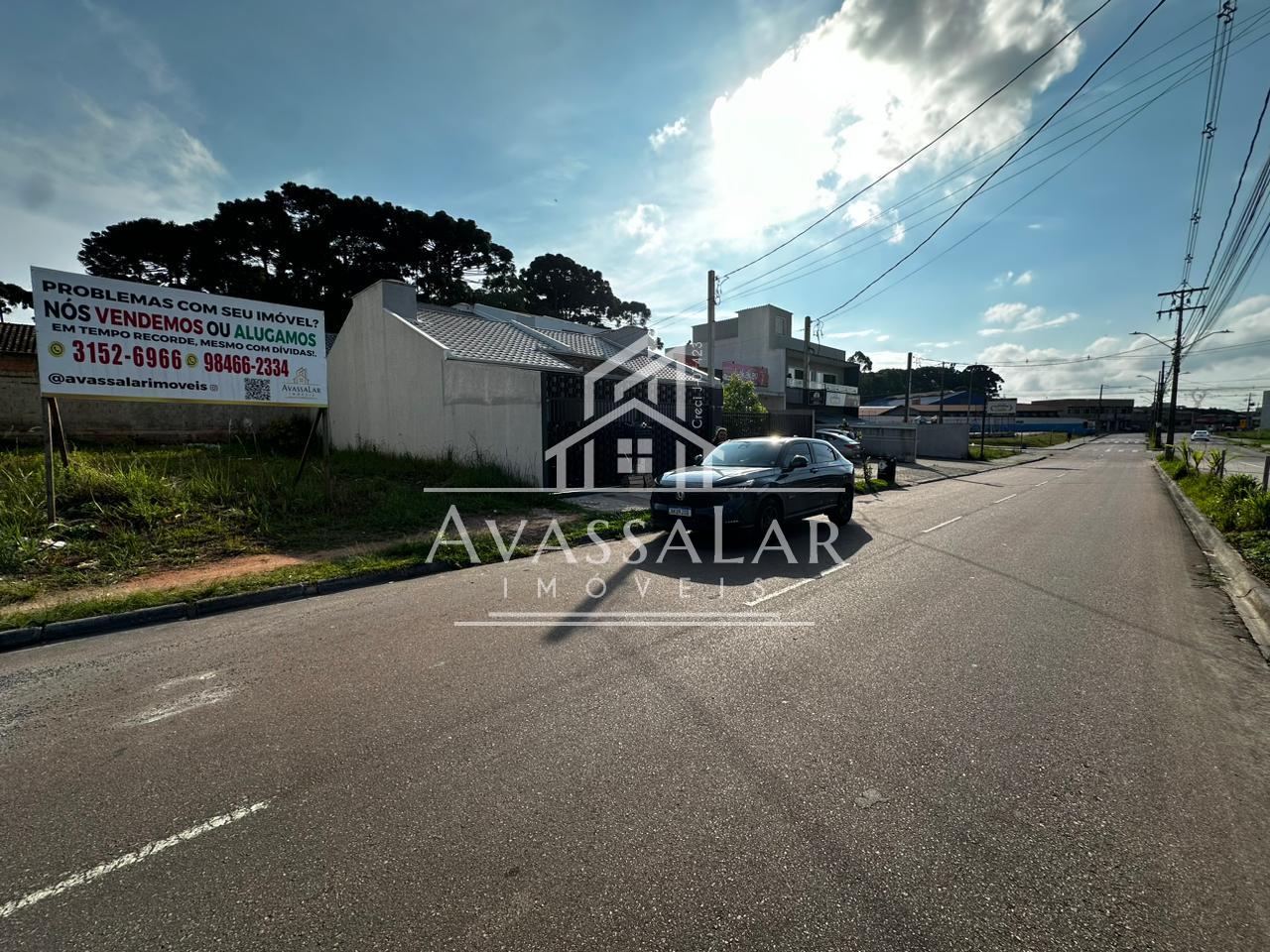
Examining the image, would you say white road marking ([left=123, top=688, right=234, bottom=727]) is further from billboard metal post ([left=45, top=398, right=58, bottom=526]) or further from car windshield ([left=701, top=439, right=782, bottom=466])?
car windshield ([left=701, top=439, right=782, bottom=466])

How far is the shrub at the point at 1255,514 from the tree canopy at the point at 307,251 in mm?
33689

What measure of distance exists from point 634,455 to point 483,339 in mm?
7274

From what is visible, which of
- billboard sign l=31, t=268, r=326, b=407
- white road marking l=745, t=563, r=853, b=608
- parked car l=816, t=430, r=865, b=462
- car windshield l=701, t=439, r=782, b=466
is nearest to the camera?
white road marking l=745, t=563, r=853, b=608

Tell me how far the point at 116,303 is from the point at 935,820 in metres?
10.8

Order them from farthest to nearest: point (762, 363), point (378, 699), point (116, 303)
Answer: point (762, 363) → point (116, 303) → point (378, 699)

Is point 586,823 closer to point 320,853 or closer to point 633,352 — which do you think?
point 320,853

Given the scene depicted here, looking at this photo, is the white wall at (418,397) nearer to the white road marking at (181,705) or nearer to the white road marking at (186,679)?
the white road marking at (186,679)

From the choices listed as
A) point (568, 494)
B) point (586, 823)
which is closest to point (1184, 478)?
point (568, 494)

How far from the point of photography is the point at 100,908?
1938 millimetres

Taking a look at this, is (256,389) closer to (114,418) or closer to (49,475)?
(49,475)

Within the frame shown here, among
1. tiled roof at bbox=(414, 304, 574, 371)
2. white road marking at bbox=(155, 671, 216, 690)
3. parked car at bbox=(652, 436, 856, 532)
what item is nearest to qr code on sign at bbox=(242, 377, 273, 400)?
tiled roof at bbox=(414, 304, 574, 371)

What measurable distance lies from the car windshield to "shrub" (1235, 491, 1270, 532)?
7019mm

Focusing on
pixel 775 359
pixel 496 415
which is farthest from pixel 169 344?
pixel 775 359

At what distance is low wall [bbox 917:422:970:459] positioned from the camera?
1337 inches
